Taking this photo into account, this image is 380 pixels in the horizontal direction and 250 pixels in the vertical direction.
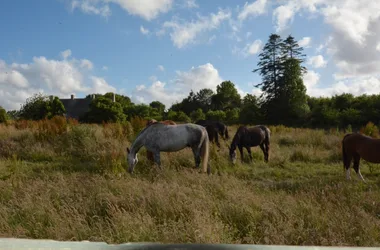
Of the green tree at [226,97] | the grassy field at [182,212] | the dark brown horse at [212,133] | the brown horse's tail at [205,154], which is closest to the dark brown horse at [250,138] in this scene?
the dark brown horse at [212,133]

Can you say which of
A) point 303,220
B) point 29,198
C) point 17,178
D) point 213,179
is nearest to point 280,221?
point 303,220

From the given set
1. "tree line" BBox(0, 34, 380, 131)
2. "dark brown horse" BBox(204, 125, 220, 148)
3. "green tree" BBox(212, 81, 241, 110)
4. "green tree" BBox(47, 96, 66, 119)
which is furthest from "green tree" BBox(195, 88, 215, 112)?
"dark brown horse" BBox(204, 125, 220, 148)

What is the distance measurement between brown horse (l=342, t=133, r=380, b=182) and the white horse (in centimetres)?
350

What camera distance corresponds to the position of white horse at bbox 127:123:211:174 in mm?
7688

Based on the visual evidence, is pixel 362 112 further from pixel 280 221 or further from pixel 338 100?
pixel 280 221

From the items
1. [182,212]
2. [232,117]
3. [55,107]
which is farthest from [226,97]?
[182,212]

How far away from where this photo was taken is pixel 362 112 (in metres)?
25.4

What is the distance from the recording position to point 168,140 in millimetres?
7746

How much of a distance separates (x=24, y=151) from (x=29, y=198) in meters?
6.30

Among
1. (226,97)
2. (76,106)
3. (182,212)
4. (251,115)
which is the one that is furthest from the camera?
(226,97)

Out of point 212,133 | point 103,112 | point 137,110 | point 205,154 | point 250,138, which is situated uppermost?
point 137,110

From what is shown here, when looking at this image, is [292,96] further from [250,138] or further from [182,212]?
[182,212]

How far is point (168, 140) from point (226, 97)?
4732cm

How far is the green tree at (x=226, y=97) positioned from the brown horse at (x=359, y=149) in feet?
152
